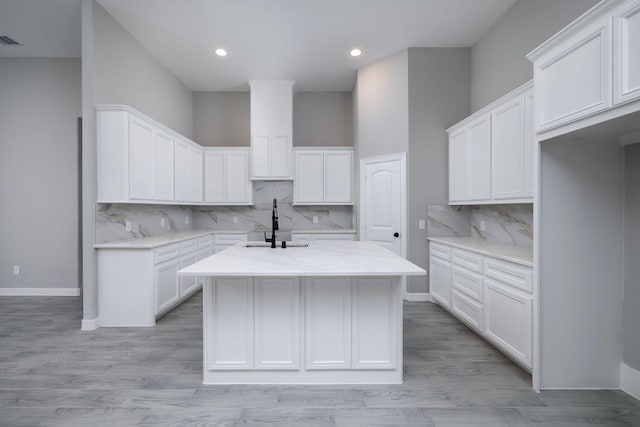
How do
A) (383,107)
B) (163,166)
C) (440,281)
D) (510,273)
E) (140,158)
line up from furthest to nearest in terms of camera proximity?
(383,107)
(163,166)
(440,281)
(140,158)
(510,273)

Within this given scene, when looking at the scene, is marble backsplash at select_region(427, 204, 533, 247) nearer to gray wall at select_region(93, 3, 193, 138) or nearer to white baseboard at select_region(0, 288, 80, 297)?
gray wall at select_region(93, 3, 193, 138)

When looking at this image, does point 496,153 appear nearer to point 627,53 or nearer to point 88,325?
point 627,53

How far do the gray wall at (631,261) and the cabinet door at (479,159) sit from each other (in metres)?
1.26

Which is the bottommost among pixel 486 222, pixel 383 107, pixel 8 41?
pixel 486 222

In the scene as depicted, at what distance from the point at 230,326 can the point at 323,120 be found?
454 centimetres

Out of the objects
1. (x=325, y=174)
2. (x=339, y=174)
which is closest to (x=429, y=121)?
(x=339, y=174)

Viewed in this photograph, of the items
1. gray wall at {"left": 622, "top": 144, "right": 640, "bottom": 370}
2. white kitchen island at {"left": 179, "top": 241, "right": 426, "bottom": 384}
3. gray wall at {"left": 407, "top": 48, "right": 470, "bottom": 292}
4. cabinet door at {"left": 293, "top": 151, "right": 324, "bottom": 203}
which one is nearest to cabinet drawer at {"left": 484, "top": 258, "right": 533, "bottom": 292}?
gray wall at {"left": 622, "top": 144, "right": 640, "bottom": 370}

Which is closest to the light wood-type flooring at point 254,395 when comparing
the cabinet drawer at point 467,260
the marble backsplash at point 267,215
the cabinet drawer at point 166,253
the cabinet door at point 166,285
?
the cabinet door at point 166,285

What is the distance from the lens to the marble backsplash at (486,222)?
3.21 meters

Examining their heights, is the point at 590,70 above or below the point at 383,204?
above

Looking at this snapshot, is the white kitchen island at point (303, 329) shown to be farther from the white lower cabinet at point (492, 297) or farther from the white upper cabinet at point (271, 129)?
the white upper cabinet at point (271, 129)

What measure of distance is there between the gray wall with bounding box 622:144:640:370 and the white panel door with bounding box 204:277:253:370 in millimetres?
2584

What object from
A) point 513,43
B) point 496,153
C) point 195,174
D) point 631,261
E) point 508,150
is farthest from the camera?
point 195,174

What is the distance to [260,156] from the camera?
5391 millimetres
